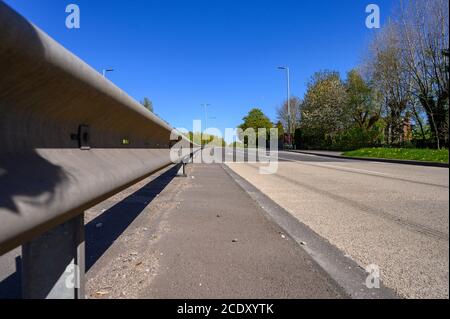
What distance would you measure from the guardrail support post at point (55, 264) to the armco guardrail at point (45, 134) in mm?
17

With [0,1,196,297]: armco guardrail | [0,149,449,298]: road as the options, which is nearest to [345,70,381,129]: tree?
[0,149,449,298]: road

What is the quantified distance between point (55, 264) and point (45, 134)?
2.21ft

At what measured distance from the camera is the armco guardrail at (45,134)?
1.36 meters

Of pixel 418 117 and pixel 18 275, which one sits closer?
pixel 18 275

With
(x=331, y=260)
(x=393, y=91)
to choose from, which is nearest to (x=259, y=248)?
(x=331, y=260)

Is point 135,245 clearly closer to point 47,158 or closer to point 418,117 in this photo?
point 47,158

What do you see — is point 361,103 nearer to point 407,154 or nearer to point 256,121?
point 407,154

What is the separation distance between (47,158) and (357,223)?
4.22m

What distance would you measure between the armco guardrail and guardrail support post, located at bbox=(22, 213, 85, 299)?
0.02 meters

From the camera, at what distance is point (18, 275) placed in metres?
2.94

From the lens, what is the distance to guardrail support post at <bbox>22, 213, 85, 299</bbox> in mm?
1923

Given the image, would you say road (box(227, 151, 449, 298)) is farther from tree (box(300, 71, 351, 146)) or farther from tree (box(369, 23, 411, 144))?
tree (box(300, 71, 351, 146))

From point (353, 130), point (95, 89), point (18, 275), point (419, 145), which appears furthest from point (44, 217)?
point (353, 130)
